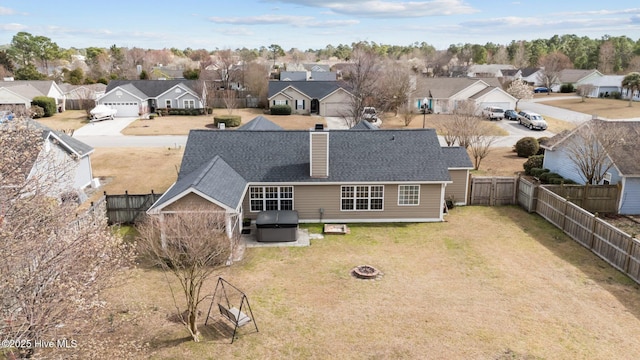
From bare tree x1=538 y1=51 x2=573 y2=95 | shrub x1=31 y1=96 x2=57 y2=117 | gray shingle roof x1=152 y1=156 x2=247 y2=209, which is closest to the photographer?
gray shingle roof x1=152 y1=156 x2=247 y2=209

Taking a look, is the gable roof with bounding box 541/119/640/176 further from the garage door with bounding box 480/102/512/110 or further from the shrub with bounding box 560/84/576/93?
the shrub with bounding box 560/84/576/93

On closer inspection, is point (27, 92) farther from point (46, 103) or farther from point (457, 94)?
point (457, 94)

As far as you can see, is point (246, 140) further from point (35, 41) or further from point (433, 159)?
point (35, 41)

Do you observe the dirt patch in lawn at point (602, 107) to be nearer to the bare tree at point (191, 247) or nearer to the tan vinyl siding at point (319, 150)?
the tan vinyl siding at point (319, 150)

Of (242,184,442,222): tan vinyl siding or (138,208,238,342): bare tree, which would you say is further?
(242,184,442,222): tan vinyl siding

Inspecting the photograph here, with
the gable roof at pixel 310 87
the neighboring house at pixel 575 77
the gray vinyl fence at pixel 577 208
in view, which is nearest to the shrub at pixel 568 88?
the neighboring house at pixel 575 77

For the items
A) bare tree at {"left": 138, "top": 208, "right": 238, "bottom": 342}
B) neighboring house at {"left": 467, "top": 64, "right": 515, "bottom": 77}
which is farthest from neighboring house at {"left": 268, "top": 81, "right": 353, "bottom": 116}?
neighboring house at {"left": 467, "top": 64, "right": 515, "bottom": 77}
